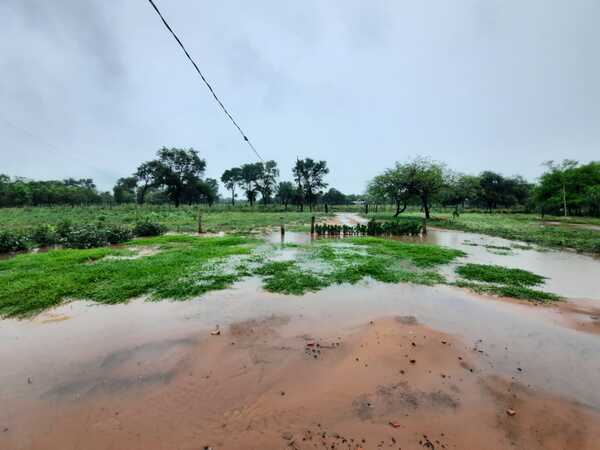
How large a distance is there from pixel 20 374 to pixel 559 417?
633cm

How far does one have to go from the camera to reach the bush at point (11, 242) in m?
9.95

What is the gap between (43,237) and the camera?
11430 mm

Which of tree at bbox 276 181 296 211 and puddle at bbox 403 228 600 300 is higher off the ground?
tree at bbox 276 181 296 211

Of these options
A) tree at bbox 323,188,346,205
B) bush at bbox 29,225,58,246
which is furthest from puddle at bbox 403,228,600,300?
tree at bbox 323,188,346,205

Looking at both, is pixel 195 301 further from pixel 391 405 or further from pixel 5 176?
pixel 5 176

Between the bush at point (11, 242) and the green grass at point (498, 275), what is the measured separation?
17.1 metres

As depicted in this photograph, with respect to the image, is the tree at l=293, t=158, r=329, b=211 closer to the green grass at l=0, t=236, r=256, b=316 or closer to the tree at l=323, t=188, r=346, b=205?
the tree at l=323, t=188, r=346, b=205

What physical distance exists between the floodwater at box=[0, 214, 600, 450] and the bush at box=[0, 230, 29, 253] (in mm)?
8876

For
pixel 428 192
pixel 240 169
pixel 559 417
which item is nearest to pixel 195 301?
pixel 559 417

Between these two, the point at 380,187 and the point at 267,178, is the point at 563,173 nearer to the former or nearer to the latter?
Answer: the point at 380,187

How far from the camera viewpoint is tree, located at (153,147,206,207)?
2116 inches

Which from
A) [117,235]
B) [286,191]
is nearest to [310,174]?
[286,191]

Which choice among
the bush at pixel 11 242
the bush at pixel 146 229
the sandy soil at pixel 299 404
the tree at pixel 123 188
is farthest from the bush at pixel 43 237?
the tree at pixel 123 188

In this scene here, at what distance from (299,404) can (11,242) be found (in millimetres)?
14310
